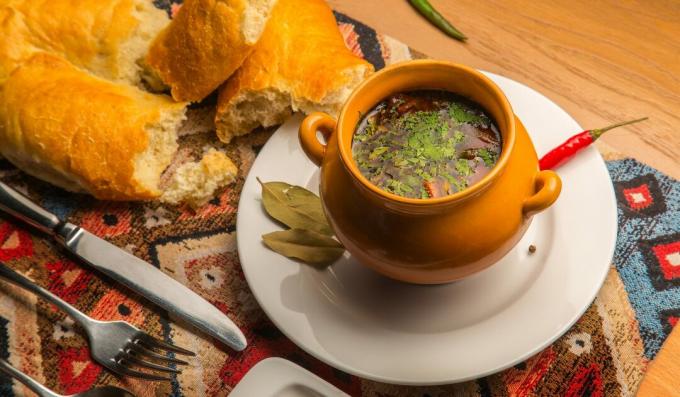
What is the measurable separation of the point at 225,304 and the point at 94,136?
46 cm

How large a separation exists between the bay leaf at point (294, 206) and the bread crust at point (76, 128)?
32 cm

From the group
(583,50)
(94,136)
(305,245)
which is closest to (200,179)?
(94,136)

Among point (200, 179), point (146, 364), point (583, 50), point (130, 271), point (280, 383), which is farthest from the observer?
point (583, 50)

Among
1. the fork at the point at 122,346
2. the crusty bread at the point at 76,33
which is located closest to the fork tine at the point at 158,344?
the fork at the point at 122,346

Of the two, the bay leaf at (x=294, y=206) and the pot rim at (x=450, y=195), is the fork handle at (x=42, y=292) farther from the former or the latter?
the pot rim at (x=450, y=195)

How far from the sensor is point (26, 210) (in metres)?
1.59

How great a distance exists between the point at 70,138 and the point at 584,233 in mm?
1074

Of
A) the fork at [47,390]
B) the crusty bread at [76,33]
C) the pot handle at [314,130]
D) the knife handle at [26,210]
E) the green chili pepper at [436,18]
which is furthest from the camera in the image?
the green chili pepper at [436,18]

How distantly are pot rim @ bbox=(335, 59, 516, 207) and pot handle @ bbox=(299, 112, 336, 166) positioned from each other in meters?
0.06

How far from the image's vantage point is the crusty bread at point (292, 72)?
62.5 inches

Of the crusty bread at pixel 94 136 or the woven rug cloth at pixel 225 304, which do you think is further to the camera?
the crusty bread at pixel 94 136

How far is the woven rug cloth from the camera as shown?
1.40 metres

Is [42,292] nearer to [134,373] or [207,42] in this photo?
[134,373]

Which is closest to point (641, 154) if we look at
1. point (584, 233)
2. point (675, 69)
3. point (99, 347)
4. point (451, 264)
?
point (675, 69)
